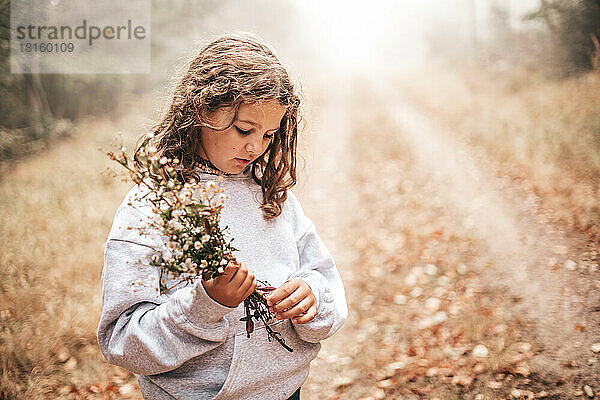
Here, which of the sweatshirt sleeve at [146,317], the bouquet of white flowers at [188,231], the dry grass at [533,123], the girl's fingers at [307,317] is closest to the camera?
the bouquet of white flowers at [188,231]

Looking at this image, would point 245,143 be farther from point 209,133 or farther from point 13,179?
point 13,179

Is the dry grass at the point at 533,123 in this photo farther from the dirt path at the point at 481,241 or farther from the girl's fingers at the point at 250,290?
the girl's fingers at the point at 250,290

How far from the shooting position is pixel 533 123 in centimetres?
259

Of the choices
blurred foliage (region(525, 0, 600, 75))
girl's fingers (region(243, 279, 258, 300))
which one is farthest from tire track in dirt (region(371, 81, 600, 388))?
girl's fingers (region(243, 279, 258, 300))

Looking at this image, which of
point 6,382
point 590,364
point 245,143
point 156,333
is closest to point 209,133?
point 245,143

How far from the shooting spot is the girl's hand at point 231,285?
0.97m

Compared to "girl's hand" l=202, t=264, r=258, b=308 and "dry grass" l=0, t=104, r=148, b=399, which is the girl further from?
"dry grass" l=0, t=104, r=148, b=399

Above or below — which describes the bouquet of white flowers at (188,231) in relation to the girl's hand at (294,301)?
above

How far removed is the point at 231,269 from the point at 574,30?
2210 mm

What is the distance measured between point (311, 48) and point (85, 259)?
1.42 m

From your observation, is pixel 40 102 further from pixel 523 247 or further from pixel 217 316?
pixel 523 247

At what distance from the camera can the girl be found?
1.04m

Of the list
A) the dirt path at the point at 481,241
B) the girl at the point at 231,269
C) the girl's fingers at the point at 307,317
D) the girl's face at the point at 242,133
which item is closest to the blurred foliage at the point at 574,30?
the dirt path at the point at 481,241

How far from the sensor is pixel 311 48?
2.74 metres
